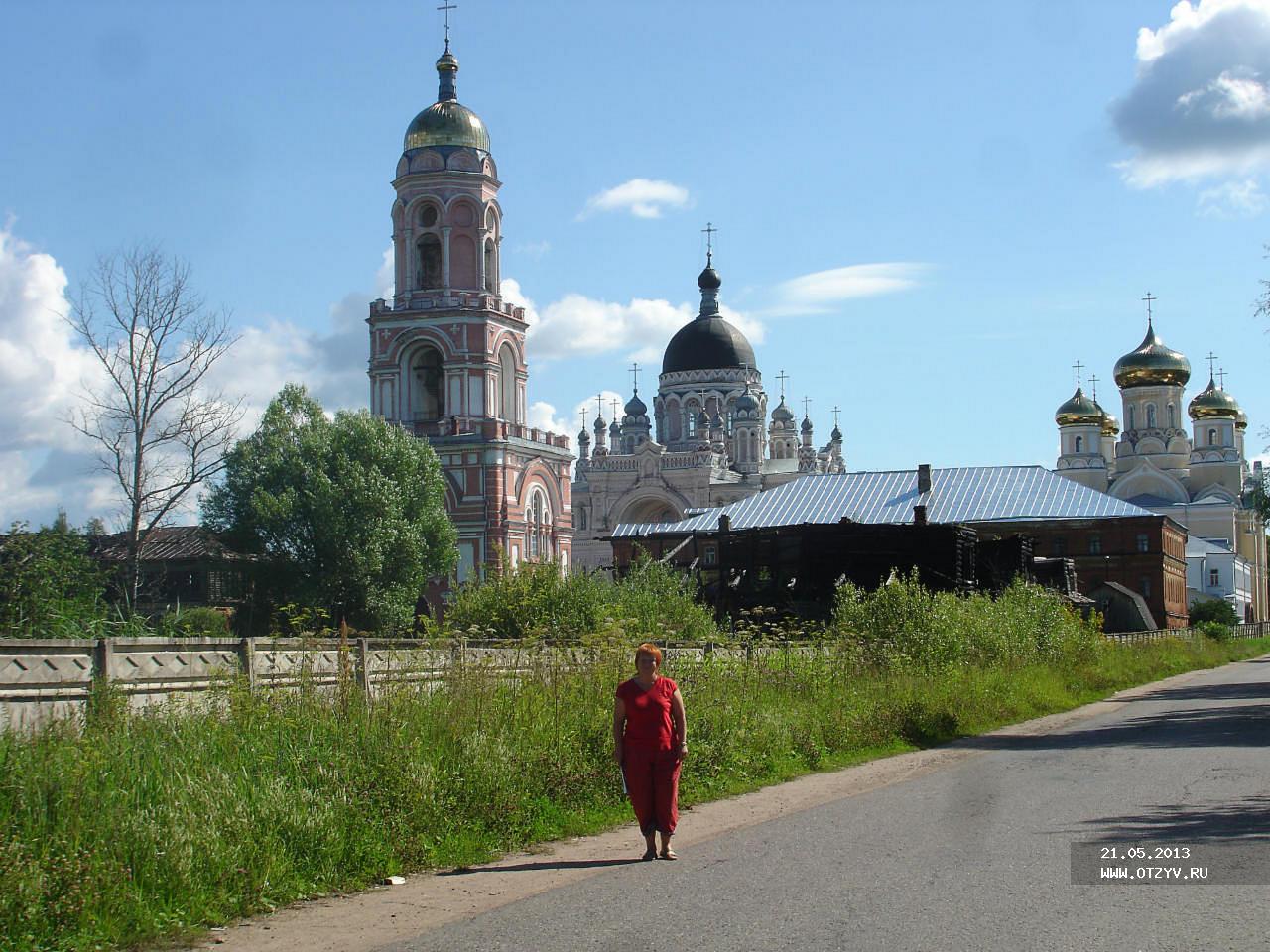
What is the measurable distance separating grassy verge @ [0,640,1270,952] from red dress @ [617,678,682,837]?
121 cm

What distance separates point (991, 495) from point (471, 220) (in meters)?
22.7

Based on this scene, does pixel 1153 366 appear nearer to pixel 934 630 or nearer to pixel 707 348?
pixel 707 348

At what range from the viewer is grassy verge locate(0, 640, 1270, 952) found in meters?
8.30

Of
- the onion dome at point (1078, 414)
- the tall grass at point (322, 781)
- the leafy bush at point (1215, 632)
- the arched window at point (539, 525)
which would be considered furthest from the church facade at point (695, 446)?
the tall grass at point (322, 781)

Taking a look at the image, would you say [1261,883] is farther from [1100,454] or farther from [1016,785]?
[1100,454]

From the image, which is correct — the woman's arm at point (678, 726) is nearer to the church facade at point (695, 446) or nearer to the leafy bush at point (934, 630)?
the leafy bush at point (934, 630)

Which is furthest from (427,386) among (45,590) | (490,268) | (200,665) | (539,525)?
(200,665)

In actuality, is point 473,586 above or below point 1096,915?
above

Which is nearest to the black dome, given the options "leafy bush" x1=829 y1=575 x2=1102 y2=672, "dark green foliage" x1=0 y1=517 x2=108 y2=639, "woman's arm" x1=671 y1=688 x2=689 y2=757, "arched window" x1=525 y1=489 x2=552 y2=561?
"arched window" x1=525 y1=489 x2=552 y2=561

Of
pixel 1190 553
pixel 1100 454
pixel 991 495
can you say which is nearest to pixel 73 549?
A: pixel 991 495

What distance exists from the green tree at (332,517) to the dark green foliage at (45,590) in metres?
23.9

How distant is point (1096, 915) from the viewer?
7906 millimetres

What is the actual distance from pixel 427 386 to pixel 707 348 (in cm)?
5431

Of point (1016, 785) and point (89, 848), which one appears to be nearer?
point (89, 848)
